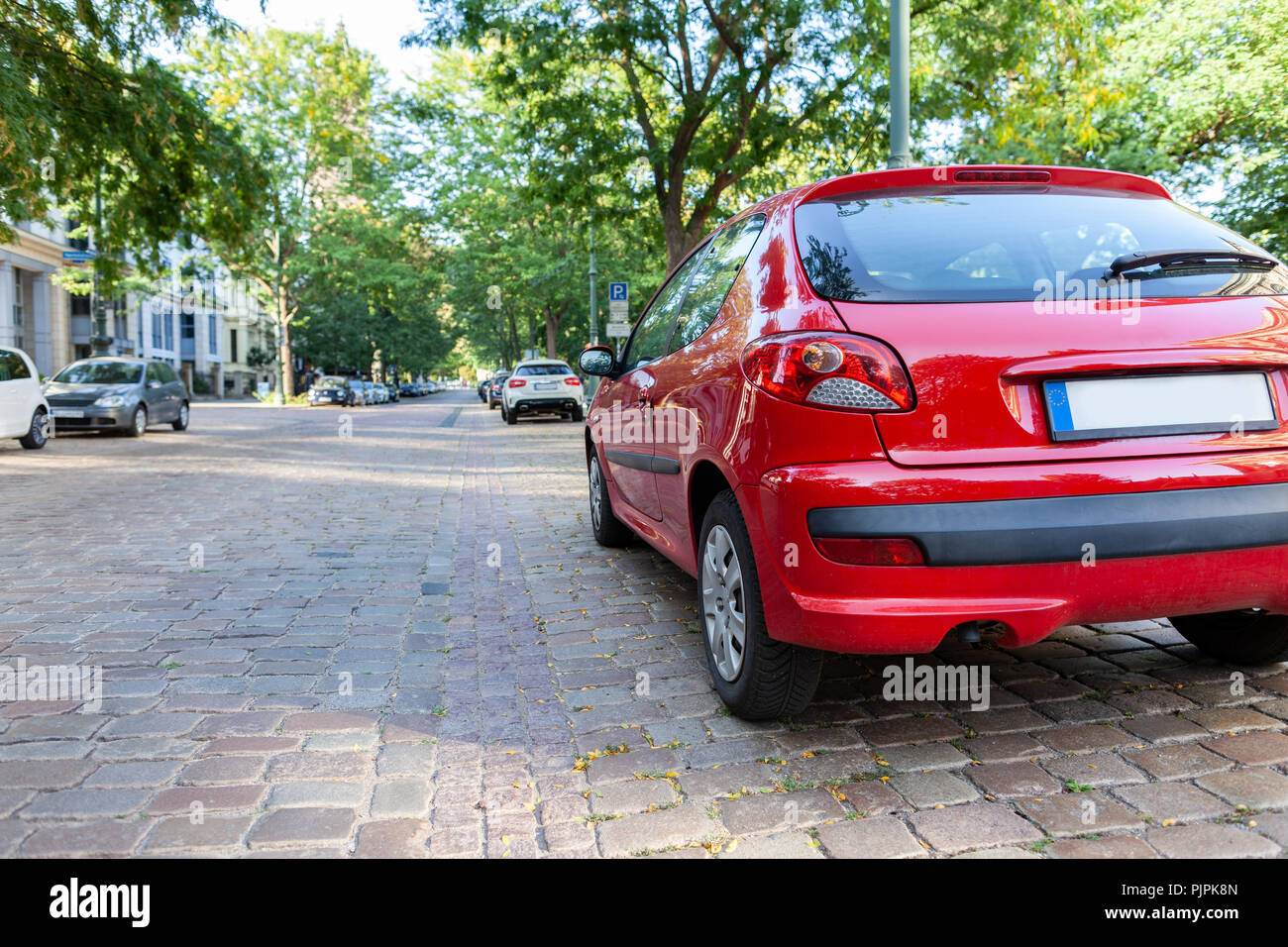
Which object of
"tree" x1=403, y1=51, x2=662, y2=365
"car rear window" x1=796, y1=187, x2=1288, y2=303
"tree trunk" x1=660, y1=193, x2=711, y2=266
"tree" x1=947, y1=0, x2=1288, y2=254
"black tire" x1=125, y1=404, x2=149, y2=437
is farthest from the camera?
"tree" x1=403, y1=51, x2=662, y2=365

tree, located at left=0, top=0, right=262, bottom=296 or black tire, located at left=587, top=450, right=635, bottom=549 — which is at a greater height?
tree, located at left=0, top=0, right=262, bottom=296

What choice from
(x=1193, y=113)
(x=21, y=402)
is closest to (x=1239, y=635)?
(x=21, y=402)

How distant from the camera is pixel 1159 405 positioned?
106 inches

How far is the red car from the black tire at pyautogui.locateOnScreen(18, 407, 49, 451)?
15741 mm

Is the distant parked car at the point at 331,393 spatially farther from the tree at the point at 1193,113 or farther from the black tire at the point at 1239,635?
the black tire at the point at 1239,635

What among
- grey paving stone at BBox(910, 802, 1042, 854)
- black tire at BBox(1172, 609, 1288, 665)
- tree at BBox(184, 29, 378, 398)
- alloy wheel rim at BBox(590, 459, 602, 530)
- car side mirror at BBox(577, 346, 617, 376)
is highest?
tree at BBox(184, 29, 378, 398)

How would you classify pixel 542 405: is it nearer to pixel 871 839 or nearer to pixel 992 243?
pixel 992 243

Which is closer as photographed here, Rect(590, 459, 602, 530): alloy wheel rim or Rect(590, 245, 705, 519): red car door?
Rect(590, 245, 705, 519): red car door

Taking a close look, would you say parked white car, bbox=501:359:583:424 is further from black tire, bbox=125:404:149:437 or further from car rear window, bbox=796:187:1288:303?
car rear window, bbox=796:187:1288:303

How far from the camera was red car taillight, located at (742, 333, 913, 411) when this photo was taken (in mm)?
2652

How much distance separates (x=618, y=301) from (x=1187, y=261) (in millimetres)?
19642

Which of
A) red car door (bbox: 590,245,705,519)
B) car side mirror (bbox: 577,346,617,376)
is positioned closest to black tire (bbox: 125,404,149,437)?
red car door (bbox: 590,245,705,519)

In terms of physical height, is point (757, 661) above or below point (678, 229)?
below
